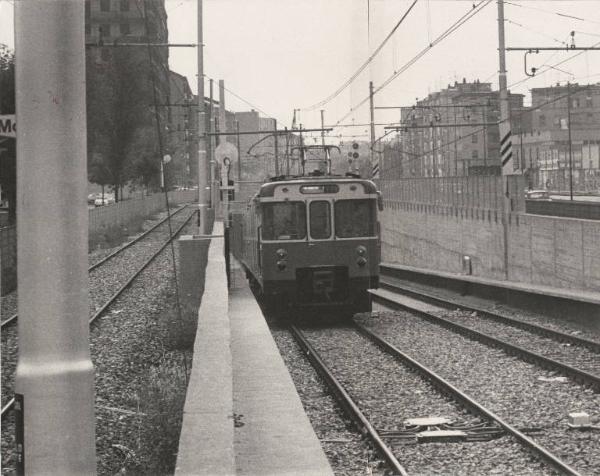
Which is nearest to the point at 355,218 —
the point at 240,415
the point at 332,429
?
the point at 332,429

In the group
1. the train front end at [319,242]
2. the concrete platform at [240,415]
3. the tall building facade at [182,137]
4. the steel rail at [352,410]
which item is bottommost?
the steel rail at [352,410]

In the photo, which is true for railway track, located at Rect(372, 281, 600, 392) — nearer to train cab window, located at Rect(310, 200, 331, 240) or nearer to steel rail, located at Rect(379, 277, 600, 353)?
steel rail, located at Rect(379, 277, 600, 353)

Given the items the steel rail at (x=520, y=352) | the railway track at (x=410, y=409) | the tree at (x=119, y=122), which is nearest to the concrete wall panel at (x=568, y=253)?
the steel rail at (x=520, y=352)

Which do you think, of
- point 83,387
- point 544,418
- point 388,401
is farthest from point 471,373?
point 83,387

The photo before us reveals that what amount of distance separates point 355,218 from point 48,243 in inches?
625

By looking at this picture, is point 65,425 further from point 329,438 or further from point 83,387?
point 329,438

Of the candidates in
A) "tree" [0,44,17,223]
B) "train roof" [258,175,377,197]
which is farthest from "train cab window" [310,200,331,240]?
"tree" [0,44,17,223]

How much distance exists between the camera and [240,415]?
8812 mm

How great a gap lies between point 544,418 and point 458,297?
1560 centimetres

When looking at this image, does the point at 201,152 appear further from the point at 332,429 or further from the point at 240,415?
the point at 240,415

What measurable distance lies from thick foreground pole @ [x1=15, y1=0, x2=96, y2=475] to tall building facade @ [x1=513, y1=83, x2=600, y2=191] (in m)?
82.6

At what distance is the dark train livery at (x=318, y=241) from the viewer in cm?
1822

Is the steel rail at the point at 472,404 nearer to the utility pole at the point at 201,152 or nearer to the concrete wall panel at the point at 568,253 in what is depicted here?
the utility pole at the point at 201,152

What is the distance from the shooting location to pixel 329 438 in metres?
9.02
